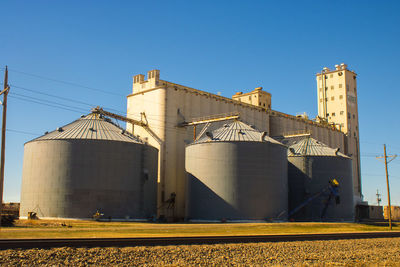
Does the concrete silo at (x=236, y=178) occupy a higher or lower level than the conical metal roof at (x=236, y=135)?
lower

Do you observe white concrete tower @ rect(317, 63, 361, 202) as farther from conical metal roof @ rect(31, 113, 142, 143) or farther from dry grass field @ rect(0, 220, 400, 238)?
conical metal roof @ rect(31, 113, 142, 143)

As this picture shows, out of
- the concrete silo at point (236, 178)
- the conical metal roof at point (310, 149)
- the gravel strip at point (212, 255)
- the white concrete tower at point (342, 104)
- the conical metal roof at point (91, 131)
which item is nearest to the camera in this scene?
the gravel strip at point (212, 255)

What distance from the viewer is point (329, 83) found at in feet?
354

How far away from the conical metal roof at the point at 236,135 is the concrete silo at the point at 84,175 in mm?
8887

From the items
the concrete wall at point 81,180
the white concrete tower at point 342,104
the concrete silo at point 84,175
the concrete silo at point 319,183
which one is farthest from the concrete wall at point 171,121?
the white concrete tower at point 342,104

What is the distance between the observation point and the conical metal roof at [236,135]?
5531 cm

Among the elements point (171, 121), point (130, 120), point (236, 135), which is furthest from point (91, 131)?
point (236, 135)

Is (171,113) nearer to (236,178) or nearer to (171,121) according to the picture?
(171,121)

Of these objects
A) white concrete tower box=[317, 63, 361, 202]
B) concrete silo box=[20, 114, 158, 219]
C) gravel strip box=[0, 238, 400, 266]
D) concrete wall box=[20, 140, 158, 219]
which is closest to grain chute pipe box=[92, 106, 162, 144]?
Result: concrete silo box=[20, 114, 158, 219]

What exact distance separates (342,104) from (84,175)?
235ft

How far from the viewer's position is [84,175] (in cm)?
5072

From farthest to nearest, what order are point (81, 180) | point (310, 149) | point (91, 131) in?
Result: point (310, 149) → point (91, 131) → point (81, 180)

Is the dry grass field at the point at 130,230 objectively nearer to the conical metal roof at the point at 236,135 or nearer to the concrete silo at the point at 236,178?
the concrete silo at the point at 236,178

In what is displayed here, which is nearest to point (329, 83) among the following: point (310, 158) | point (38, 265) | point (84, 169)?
point (310, 158)
